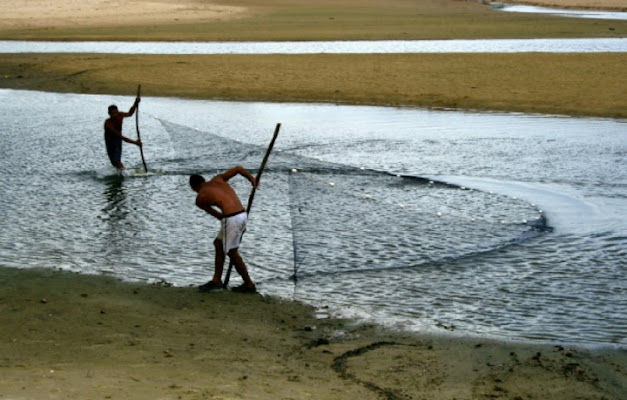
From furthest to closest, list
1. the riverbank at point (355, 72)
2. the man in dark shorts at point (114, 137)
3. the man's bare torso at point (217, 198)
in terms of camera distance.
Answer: the riverbank at point (355, 72)
the man in dark shorts at point (114, 137)
the man's bare torso at point (217, 198)

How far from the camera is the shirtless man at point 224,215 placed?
9.16 meters

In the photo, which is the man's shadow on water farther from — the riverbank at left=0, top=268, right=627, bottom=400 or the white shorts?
the white shorts

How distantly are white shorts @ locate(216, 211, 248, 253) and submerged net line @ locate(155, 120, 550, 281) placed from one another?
0.92 meters

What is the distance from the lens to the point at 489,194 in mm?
13805

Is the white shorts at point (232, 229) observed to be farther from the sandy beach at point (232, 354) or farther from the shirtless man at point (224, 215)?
the sandy beach at point (232, 354)

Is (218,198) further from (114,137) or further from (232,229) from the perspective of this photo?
(114,137)

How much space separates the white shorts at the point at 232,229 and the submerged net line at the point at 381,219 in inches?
36.2

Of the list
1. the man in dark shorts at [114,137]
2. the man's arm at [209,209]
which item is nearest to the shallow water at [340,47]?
the man in dark shorts at [114,137]

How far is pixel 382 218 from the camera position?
12.1m

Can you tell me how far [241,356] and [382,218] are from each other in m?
4.91

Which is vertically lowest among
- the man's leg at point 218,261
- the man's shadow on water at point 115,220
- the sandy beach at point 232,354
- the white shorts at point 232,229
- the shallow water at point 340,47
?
the man's shadow on water at point 115,220

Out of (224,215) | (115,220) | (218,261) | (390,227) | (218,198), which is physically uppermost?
(218,198)

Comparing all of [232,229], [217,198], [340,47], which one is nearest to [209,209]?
[217,198]

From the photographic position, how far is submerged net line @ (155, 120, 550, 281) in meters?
10.7
